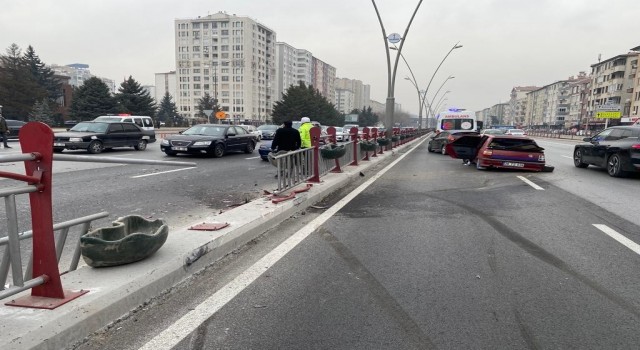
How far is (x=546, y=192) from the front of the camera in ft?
32.2

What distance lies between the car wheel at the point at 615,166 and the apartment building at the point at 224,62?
4850 inches

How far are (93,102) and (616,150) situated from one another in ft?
221

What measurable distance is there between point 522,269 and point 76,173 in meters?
11.8

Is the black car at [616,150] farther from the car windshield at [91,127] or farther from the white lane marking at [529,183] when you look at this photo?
the car windshield at [91,127]

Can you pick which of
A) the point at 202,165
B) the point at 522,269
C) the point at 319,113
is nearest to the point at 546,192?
the point at 522,269

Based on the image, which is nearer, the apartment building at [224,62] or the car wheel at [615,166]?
the car wheel at [615,166]

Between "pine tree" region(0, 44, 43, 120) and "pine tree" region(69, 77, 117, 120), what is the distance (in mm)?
5600

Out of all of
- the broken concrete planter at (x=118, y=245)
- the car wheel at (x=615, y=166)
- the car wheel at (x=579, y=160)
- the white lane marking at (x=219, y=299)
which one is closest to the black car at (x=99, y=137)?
the white lane marking at (x=219, y=299)

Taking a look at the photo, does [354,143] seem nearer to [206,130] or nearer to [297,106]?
[206,130]

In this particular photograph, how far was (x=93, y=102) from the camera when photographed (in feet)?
210

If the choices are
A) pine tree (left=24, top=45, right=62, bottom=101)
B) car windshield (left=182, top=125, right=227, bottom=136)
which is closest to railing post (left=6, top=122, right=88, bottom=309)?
car windshield (left=182, top=125, right=227, bottom=136)

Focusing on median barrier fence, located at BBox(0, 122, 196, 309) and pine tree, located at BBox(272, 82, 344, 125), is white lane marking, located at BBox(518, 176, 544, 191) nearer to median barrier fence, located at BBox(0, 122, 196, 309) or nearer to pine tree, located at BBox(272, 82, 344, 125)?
median barrier fence, located at BBox(0, 122, 196, 309)

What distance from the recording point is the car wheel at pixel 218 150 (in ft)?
59.4

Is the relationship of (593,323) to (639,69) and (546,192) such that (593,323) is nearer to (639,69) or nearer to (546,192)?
(546,192)
